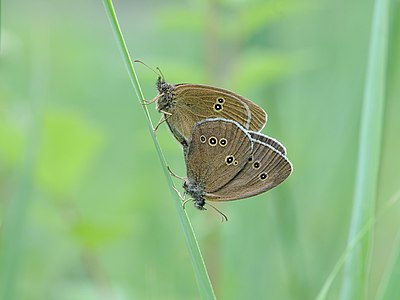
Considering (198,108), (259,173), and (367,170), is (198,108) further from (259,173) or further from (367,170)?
(367,170)

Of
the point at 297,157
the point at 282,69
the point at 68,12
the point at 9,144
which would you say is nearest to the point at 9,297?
the point at 9,144

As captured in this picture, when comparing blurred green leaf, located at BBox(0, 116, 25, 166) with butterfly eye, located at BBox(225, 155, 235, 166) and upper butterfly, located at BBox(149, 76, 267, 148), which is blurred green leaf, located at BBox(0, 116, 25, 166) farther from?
butterfly eye, located at BBox(225, 155, 235, 166)

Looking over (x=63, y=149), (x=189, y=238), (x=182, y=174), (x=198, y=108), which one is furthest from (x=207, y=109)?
(x=182, y=174)

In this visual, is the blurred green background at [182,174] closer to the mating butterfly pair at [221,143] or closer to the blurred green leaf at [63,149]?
the blurred green leaf at [63,149]

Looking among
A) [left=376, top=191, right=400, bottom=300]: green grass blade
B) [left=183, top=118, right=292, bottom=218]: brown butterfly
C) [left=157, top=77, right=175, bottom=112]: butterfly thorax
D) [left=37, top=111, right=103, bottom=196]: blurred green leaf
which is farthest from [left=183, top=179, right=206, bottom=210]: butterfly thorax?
[left=376, top=191, right=400, bottom=300]: green grass blade

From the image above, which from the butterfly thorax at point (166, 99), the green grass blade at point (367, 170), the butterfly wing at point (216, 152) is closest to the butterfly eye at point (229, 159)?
the butterfly wing at point (216, 152)

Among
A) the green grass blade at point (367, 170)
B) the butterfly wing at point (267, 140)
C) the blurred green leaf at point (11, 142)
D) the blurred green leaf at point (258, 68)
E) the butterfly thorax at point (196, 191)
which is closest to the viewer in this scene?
the green grass blade at point (367, 170)

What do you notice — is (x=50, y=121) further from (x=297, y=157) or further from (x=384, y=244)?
(x=384, y=244)
